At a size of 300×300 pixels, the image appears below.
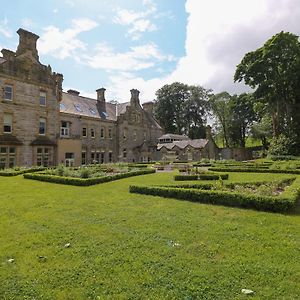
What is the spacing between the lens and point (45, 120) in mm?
33250

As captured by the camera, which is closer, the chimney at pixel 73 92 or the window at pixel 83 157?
the window at pixel 83 157

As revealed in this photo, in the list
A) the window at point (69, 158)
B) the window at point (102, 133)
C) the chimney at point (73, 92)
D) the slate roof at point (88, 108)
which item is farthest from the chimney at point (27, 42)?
the window at point (102, 133)

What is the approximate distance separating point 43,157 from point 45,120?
465 centimetres

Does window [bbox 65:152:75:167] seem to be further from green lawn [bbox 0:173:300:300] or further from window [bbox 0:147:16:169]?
green lawn [bbox 0:173:300:300]

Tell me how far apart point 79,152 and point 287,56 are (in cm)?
3373

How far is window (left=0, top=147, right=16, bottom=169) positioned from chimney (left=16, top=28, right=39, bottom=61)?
11.6 metres

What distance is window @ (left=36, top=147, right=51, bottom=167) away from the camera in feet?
106

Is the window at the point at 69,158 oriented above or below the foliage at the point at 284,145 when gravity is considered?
below

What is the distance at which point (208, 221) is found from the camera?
792cm

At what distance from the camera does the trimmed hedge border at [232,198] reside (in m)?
9.09

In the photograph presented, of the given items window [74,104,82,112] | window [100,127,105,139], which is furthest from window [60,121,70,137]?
window [100,127,105,139]

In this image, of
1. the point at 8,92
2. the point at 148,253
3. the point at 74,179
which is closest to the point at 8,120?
the point at 8,92

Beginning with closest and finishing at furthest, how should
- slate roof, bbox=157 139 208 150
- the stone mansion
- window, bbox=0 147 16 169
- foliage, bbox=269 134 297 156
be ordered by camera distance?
1. window, bbox=0 147 16 169
2. the stone mansion
3. foliage, bbox=269 134 297 156
4. slate roof, bbox=157 139 208 150

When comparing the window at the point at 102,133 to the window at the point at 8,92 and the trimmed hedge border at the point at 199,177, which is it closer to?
the window at the point at 8,92
